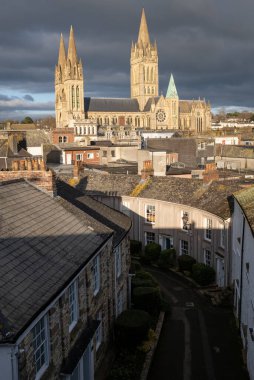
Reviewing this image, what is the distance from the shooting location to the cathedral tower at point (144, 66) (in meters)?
185

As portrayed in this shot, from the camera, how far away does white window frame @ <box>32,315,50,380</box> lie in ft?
37.6

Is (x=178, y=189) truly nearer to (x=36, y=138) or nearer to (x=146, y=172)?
(x=146, y=172)

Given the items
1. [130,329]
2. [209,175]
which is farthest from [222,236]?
[130,329]

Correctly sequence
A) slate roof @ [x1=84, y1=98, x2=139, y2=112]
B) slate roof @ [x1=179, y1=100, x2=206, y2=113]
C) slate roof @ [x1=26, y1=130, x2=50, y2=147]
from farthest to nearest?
slate roof @ [x1=179, y1=100, x2=206, y2=113]
slate roof @ [x1=84, y1=98, x2=139, y2=112]
slate roof @ [x1=26, y1=130, x2=50, y2=147]

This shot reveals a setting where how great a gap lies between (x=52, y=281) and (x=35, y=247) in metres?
1.97

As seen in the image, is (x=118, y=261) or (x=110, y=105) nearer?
(x=118, y=261)

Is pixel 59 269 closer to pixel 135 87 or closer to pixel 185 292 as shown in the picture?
pixel 185 292

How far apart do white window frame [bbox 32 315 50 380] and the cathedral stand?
451 feet

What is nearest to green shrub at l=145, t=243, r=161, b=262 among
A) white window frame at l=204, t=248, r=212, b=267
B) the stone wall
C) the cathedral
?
white window frame at l=204, t=248, r=212, b=267

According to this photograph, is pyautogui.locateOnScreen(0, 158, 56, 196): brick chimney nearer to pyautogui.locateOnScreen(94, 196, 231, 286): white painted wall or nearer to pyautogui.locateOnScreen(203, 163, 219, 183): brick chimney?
pyautogui.locateOnScreen(94, 196, 231, 286): white painted wall

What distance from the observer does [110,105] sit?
550 ft

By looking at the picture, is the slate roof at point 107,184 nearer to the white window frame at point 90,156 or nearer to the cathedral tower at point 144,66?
the white window frame at point 90,156

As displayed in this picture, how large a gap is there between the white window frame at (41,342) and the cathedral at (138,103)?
138 metres

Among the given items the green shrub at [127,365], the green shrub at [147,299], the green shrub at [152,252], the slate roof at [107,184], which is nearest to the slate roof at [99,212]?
the green shrub at [147,299]
